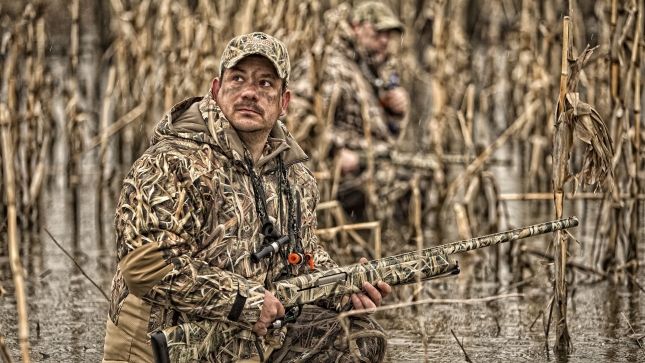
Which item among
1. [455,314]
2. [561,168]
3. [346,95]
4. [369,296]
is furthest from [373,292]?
[346,95]

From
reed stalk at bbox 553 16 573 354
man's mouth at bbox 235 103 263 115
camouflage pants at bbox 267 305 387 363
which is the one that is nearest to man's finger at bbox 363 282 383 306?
camouflage pants at bbox 267 305 387 363

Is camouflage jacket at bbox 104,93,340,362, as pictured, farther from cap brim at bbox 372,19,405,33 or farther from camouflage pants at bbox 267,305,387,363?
cap brim at bbox 372,19,405,33

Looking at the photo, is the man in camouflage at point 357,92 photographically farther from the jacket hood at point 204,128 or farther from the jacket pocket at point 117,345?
the jacket pocket at point 117,345

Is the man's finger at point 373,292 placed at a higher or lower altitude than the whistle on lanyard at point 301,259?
lower

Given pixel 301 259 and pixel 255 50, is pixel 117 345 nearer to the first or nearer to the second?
pixel 301 259

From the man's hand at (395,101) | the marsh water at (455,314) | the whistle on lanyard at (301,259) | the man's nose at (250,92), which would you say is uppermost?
the man's hand at (395,101)

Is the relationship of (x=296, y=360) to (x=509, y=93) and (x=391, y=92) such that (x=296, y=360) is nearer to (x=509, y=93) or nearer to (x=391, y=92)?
(x=391, y=92)

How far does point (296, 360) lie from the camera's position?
454 cm

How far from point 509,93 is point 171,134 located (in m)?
7.34

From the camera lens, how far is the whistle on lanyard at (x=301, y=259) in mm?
4414

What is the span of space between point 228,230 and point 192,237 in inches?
6.2

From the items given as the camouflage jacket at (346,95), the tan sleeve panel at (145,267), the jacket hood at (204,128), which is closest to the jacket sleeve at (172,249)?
the tan sleeve panel at (145,267)

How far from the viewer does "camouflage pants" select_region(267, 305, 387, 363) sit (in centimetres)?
458

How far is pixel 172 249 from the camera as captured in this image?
4.05 metres
